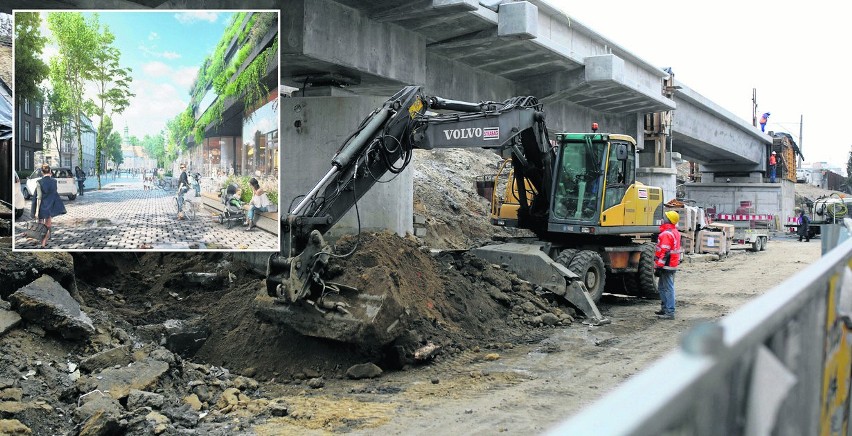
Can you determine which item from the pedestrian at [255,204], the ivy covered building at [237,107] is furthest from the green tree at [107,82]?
the pedestrian at [255,204]

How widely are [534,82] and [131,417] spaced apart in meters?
15.2

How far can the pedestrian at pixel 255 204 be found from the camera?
10.3 m

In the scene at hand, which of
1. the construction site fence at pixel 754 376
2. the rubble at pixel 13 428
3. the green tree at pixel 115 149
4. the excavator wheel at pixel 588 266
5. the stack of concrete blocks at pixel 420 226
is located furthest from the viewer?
the stack of concrete blocks at pixel 420 226

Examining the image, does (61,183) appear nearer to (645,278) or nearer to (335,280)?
(335,280)

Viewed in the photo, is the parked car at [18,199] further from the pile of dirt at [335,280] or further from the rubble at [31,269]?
the pile of dirt at [335,280]

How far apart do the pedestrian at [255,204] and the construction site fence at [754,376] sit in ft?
25.4

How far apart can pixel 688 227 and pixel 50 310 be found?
21.4 metres

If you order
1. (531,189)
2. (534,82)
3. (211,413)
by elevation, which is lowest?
(211,413)

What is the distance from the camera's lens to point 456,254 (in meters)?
13.2

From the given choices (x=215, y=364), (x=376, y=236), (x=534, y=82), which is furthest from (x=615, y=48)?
(x=215, y=364)

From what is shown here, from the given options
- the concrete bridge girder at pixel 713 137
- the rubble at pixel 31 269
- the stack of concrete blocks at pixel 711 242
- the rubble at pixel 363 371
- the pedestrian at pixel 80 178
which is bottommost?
the rubble at pixel 363 371

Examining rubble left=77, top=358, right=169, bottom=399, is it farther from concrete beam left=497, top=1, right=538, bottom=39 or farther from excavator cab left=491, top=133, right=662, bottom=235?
concrete beam left=497, top=1, right=538, bottom=39

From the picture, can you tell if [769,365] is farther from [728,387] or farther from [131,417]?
[131,417]

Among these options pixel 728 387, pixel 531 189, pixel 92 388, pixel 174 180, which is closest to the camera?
pixel 728 387
